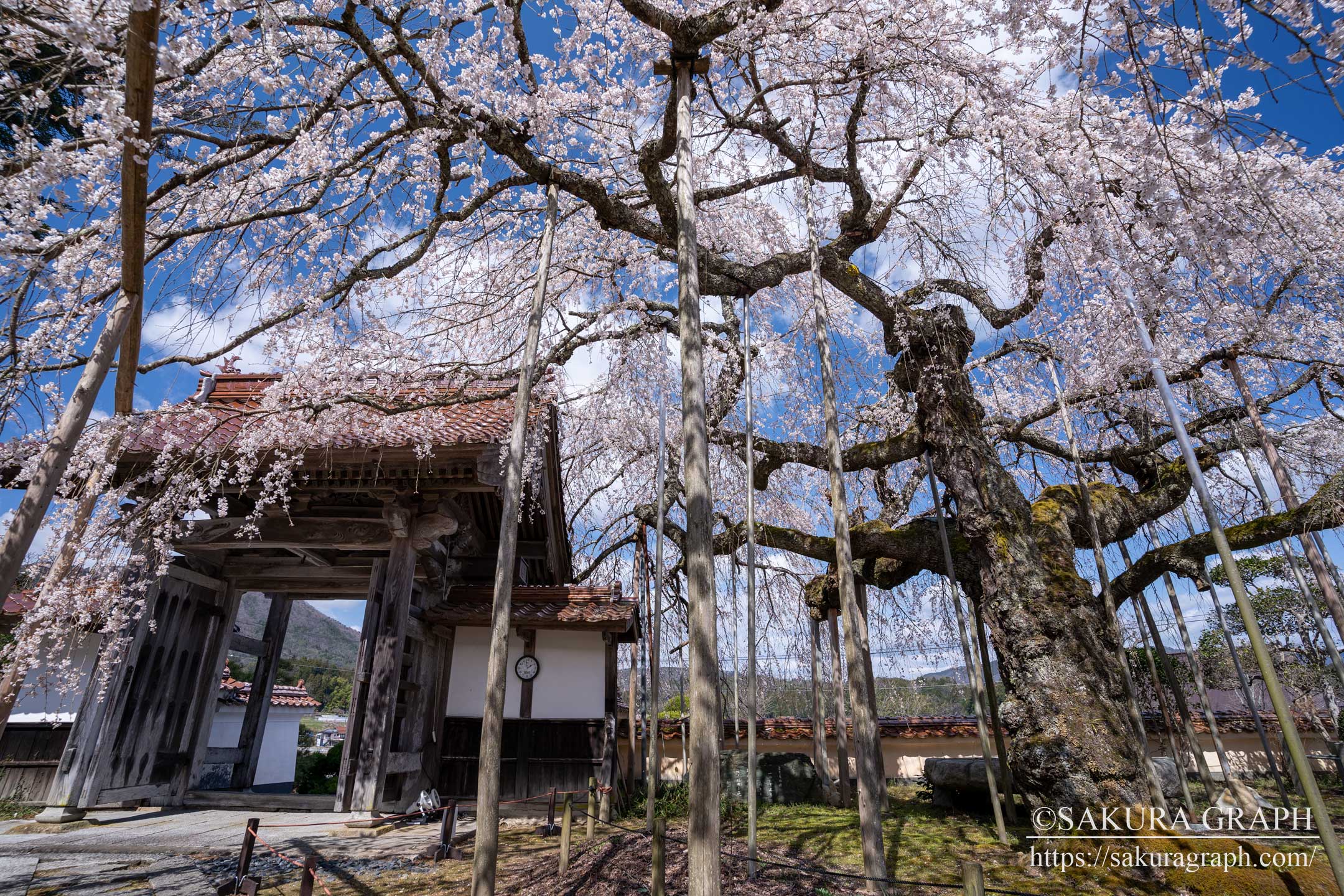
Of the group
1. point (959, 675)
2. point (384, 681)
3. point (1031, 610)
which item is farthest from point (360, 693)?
point (959, 675)

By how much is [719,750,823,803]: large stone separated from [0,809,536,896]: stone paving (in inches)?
148

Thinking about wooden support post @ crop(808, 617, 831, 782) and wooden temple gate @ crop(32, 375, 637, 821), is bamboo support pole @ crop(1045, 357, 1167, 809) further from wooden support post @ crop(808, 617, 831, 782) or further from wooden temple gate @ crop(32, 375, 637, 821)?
wooden temple gate @ crop(32, 375, 637, 821)

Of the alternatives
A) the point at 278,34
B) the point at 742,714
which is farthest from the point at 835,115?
the point at 742,714

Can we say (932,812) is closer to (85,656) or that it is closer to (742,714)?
(742,714)

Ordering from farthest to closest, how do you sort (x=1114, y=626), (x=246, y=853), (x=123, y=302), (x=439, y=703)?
(x=439, y=703), (x=1114, y=626), (x=246, y=853), (x=123, y=302)

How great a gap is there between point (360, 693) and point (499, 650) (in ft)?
15.3

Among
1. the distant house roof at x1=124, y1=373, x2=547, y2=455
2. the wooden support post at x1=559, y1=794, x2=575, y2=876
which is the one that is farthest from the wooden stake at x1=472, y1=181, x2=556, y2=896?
the distant house roof at x1=124, y1=373, x2=547, y2=455

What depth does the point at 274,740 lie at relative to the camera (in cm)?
1394

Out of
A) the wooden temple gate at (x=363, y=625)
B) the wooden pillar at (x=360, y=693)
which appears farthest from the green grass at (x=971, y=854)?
the wooden pillar at (x=360, y=693)

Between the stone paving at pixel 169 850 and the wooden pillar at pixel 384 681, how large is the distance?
0.37m

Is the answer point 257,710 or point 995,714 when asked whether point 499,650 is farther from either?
point 257,710

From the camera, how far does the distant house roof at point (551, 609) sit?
7.64 meters

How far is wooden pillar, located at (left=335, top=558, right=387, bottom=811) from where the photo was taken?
625cm

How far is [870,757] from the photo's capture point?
10.7ft
